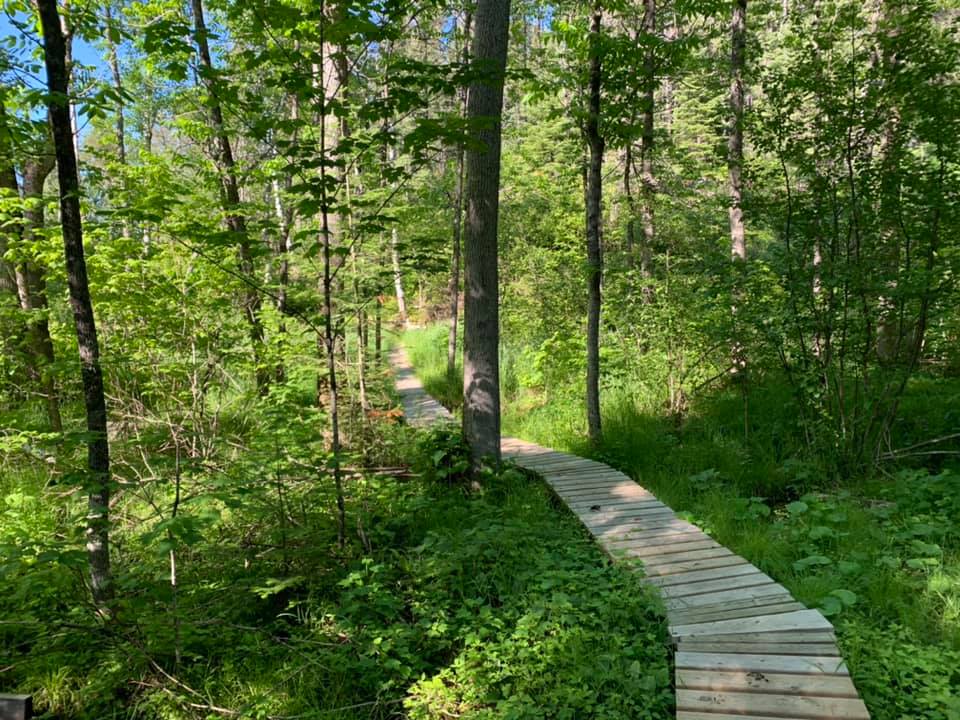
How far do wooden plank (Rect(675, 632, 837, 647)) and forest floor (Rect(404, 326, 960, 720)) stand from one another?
13cm

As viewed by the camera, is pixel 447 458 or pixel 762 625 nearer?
pixel 762 625

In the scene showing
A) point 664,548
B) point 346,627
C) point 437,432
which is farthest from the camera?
point 437,432

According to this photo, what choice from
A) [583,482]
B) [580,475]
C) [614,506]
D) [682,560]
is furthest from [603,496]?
[682,560]

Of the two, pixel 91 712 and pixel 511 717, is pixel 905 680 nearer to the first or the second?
pixel 511 717

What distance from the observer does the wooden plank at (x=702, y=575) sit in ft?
12.2

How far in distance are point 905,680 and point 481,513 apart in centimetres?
297

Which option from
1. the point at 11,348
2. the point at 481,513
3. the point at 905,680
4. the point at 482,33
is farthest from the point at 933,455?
the point at 11,348

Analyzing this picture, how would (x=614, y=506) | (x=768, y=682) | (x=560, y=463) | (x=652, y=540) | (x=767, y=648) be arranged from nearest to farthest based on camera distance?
(x=768, y=682), (x=767, y=648), (x=652, y=540), (x=614, y=506), (x=560, y=463)

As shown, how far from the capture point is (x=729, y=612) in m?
3.36

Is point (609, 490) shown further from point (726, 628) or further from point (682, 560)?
point (726, 628)

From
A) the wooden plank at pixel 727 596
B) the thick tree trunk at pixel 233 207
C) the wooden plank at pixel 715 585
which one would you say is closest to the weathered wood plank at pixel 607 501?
the wooden plank at pixel 715 585

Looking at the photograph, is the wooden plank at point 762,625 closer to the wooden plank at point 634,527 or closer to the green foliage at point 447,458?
the wooden plank at point 634,527

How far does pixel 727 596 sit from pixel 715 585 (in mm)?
139

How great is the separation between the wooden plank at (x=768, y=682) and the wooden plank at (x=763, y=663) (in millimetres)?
25
